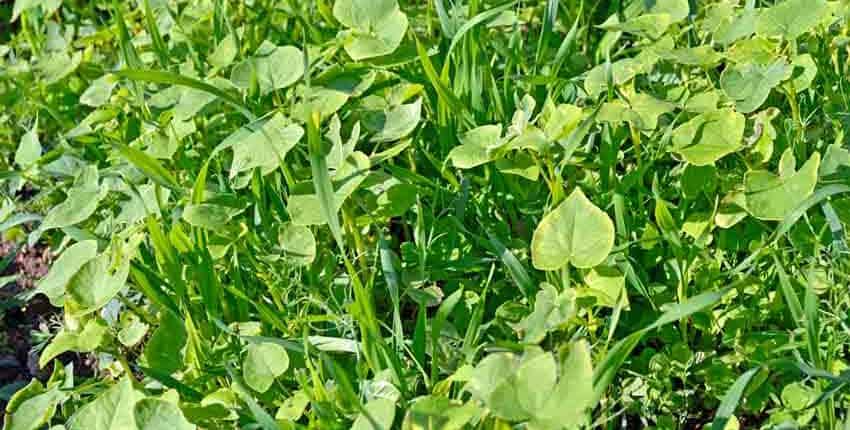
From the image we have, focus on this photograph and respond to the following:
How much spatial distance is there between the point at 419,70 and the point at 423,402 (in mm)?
935

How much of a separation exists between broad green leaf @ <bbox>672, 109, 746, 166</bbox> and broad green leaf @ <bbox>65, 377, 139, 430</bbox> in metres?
0.93

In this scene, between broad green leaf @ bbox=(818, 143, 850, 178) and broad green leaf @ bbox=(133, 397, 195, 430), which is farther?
broad green leaf @ bbox=(818, 143, 850, 178)

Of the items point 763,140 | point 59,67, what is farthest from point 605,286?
point 59,67

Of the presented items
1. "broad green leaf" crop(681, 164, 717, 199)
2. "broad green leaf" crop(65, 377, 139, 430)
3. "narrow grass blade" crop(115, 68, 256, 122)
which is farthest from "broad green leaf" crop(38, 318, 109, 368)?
"broad green leaf" crop(681, 164, 717, 199)

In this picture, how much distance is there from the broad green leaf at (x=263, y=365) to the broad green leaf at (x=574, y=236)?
16.2 inches

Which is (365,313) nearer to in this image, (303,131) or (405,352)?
(405,352)

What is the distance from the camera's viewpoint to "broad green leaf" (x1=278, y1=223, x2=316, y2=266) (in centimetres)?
192

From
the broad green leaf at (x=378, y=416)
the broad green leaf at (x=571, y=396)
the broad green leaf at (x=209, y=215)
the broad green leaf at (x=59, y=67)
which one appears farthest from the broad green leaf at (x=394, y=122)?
the broad green leaf at (x=59, y=67)

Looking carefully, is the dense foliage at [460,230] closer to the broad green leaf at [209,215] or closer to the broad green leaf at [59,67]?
the broad green leaf at [209,215]

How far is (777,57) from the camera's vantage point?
1.99 m

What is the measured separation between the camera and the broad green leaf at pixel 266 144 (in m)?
1.95

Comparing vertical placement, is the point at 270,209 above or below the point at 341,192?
below

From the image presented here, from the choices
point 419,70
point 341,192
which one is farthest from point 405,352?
point 419,70

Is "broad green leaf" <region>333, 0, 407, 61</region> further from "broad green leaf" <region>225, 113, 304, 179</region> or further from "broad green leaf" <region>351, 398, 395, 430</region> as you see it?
"broad green leaf" <region>351, 398, 395, 430</region>
